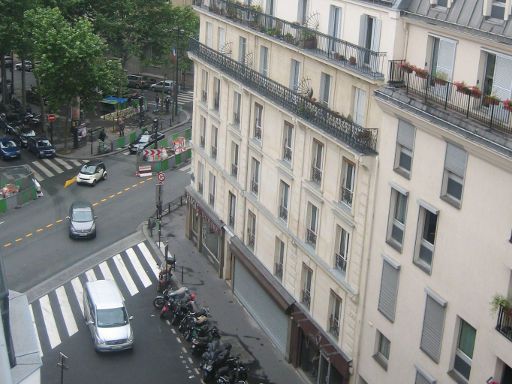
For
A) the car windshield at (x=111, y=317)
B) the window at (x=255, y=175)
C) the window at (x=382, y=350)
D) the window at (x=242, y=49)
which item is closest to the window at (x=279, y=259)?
the window at (x=255, y=175)

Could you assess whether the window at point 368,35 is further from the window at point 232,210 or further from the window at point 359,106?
the window at point 232,210

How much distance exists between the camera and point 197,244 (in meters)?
57.8

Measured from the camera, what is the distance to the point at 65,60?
72.4m

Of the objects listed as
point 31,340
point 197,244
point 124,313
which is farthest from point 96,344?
→ point 31,340

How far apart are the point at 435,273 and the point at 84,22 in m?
52.0

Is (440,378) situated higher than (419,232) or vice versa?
(419,232)

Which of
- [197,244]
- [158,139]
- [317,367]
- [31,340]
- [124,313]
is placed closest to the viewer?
[31,340]

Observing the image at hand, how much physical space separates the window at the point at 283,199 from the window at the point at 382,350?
382 inches

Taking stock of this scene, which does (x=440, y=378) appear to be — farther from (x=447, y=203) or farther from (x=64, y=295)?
(x=64, y=295)

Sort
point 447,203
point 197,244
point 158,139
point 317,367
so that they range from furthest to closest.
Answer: point 158,139 → point 197,244 → point 317,367 → point 447,203

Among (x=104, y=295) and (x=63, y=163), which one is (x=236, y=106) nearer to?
(x=104, y=295)

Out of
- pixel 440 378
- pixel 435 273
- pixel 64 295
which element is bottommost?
pixel 64 295

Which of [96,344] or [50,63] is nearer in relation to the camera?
[96,344]

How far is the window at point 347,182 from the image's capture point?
37.0m
